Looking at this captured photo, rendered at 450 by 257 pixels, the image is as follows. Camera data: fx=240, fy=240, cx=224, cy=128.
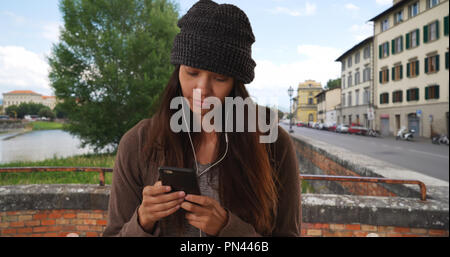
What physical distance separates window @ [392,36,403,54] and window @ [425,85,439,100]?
4899 millimetres

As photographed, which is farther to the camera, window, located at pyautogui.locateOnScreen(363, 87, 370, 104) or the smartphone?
window, located at pyautogui.locateOnScreen(363, 87, 370, 104)

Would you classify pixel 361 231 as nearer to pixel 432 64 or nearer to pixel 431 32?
pixel 432 64

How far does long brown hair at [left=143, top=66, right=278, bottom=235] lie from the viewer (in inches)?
40.6

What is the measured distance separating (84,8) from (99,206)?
371 inches

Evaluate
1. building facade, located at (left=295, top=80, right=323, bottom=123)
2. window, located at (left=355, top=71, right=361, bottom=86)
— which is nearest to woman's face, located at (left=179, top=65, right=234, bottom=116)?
window, located at (left=355, top=71, right=361, bottom=86)

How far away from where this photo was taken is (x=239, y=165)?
105 centimetres

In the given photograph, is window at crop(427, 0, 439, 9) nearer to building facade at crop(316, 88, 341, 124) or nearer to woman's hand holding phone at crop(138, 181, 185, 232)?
building facade at crop(316, 88, 341, 124)

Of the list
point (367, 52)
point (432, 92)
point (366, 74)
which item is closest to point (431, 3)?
point (432, 92)

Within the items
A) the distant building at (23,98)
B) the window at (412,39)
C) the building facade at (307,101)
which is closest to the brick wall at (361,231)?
the distant building at (23,98)

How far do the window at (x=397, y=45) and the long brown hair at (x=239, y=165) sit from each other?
2896 cm

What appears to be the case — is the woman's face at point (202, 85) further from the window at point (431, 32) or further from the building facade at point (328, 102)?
the building facade at point (328, 102)

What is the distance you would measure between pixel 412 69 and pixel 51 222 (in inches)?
1130

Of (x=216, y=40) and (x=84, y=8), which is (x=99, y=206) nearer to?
(x=216, y=40)

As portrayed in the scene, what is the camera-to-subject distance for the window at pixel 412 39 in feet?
71.3
